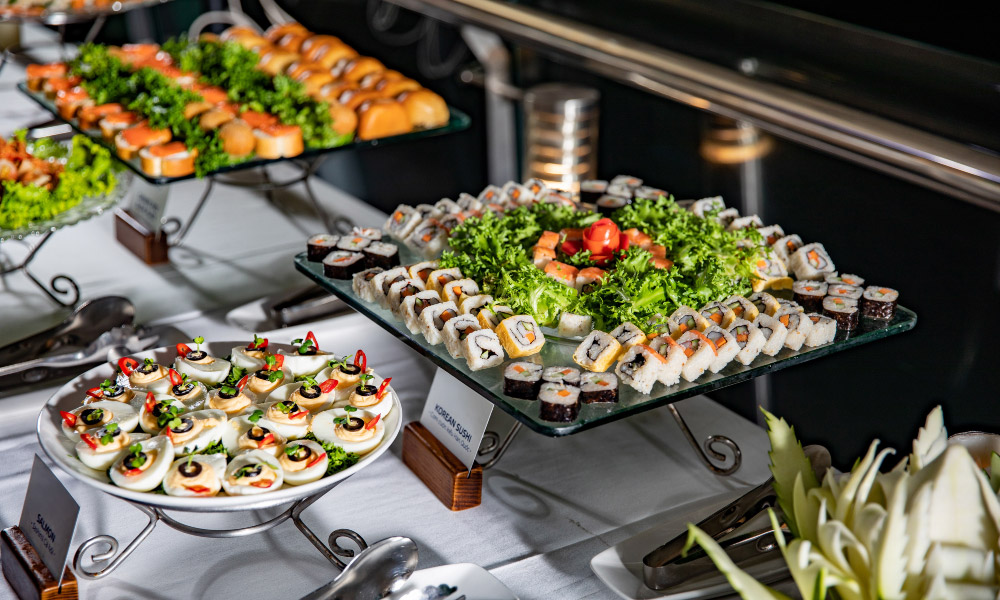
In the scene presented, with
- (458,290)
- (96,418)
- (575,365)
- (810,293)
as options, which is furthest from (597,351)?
(96,418)

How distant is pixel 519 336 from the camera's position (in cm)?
123

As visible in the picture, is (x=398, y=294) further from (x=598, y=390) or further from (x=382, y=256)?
(x=598, y=390)

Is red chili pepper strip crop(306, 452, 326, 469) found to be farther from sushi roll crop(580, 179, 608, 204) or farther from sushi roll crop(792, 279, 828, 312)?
sushi roll crop(580, 179, 608, 204)

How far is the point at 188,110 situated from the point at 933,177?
156 centimetres

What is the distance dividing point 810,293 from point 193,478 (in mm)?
857

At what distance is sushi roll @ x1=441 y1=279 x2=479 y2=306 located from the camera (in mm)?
1341

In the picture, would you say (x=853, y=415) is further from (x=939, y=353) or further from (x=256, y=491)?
(x=256, y=491)

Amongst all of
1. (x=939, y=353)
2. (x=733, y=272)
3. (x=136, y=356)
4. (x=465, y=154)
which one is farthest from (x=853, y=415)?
(x=465, y=154)

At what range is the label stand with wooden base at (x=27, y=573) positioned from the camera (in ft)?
3.51

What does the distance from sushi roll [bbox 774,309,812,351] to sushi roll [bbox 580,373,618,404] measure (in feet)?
0.89

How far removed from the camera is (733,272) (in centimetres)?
140

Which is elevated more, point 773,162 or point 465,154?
point 773,162

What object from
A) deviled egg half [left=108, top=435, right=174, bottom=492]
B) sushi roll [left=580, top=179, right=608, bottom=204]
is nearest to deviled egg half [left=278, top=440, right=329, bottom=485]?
deviled egg half [left=108, top=435, right=174, bottom=492]

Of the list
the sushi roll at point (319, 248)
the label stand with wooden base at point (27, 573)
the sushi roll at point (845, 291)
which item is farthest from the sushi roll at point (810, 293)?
the label stand with wooden base at point (27, 573)
